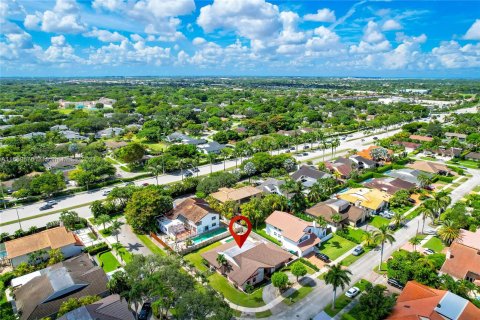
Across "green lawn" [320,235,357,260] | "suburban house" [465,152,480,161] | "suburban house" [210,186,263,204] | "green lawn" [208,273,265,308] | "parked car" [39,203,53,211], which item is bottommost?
"green lawn" [320,235,357,260]

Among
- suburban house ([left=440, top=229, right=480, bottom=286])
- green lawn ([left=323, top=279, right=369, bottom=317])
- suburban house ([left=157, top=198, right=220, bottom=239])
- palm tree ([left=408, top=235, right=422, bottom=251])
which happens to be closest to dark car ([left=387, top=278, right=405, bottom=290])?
green lawn ([left=323, top=279, right=369, bottom=317])

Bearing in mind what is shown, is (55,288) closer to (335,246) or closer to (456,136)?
(335,246)

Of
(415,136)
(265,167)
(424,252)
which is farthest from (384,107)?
(424,252)

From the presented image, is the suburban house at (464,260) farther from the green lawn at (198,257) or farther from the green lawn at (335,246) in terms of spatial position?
the green lawn at (198,257)

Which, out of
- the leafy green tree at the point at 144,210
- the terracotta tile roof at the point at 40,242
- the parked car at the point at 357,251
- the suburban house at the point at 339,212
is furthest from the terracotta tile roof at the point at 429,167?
the terracotta tile roof at the point at 40,242

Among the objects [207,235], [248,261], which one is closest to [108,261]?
[207,235]

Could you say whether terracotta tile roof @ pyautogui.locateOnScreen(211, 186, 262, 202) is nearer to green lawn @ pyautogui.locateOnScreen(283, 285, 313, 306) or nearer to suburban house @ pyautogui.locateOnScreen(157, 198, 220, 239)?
suburban house @ pyautogui.locateOnScreen(157, 198, 220, 239)

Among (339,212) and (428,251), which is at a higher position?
(339,212)

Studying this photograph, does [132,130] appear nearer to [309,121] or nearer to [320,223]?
[309,121]
